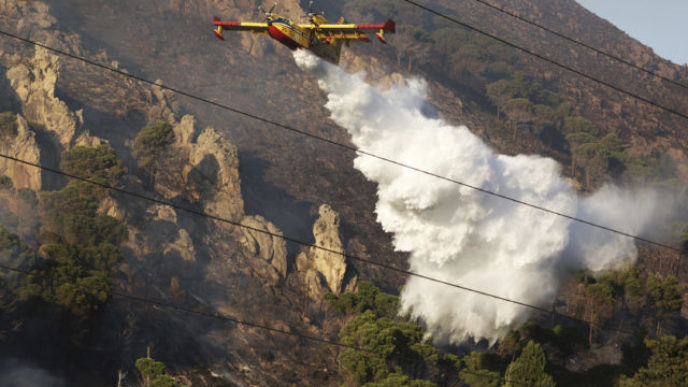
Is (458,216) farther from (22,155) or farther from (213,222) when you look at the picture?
(22,155)

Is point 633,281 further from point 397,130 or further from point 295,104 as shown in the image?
point 295,104

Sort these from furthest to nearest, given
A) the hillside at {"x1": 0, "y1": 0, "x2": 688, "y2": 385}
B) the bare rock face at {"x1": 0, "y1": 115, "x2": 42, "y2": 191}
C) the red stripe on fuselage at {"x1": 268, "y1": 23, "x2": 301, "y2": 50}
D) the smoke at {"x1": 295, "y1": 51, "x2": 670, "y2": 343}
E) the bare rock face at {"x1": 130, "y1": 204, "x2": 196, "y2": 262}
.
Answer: the bare rock face at {"x1": 130, "y1": 204, "x2": 196, "y2": 262}
the bare rock face at {"x1": 0, "y1": 115, "x2": 42, "y2": 191}
the smoke at {"x1": 295, "y1": 51, "x2": 670, "y2": 343}
the hillside at {"x1": 0, "y1": 0, "x2": 688, "y2": 385}
the red stripe on fuselage at {"x1": 268, "y1": 23, "x2": 301, "y2": 50}

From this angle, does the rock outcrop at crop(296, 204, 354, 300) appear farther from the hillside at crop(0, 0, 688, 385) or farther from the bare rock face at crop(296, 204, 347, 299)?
the hillside at crop(0, 0, 688, 385)

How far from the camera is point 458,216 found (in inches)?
3312

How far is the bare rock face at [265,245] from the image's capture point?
96.1 meters

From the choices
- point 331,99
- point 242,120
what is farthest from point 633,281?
point 242,120

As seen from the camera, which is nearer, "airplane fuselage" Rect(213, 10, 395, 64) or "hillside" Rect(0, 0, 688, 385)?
"airplane fuselage" Rect(213, 10, 395, 64)

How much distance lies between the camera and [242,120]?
5251 inches

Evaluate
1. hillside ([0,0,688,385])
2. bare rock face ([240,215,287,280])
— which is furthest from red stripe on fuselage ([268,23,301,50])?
bare rock face ([240,215,287,280])

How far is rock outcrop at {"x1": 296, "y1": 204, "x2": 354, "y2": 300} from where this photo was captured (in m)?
94.5

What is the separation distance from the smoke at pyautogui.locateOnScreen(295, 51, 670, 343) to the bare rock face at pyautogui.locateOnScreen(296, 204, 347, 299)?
10.4 meters

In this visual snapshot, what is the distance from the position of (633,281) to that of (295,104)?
7902cm

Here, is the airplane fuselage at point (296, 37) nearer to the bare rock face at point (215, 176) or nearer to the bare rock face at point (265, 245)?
the bare rock face at point (265, 245)

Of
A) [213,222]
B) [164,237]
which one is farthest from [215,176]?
[164,237]
